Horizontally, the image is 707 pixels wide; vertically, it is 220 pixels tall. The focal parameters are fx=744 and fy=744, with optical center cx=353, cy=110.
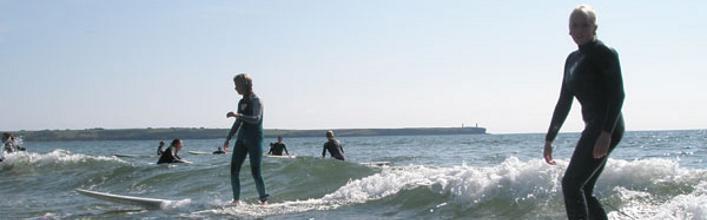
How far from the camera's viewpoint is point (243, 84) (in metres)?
9.16

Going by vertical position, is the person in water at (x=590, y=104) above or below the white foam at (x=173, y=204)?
above

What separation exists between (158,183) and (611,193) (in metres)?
9.58

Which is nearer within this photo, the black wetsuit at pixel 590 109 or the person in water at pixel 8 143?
the black wetsuit at pixel 590 109

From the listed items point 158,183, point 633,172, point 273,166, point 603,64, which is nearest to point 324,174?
point 273,166

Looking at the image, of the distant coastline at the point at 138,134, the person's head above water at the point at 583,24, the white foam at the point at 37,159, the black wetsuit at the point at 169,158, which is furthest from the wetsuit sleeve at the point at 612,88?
the distant coastline at the point at 138,134

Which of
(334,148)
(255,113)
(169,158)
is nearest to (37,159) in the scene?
(169,158)

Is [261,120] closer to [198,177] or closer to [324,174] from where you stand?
[324,174]

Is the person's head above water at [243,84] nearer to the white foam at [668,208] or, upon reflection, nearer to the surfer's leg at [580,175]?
the white foam at [668,208]

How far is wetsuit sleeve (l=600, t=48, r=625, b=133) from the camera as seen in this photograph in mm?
4289

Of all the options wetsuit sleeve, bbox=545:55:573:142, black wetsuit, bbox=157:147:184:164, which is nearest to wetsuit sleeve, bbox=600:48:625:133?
wetsuit sleeve, bbox=545:55:573:142

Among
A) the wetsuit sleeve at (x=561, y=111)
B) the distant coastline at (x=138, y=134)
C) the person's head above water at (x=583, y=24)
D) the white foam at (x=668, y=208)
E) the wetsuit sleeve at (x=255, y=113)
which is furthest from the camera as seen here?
the distant coastline at (x=138, y=134)

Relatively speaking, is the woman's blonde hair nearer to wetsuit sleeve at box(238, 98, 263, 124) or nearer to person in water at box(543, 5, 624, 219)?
person in water at box(543, 5, 624, 219)

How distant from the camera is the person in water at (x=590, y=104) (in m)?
4.33

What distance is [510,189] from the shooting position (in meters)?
8.44
